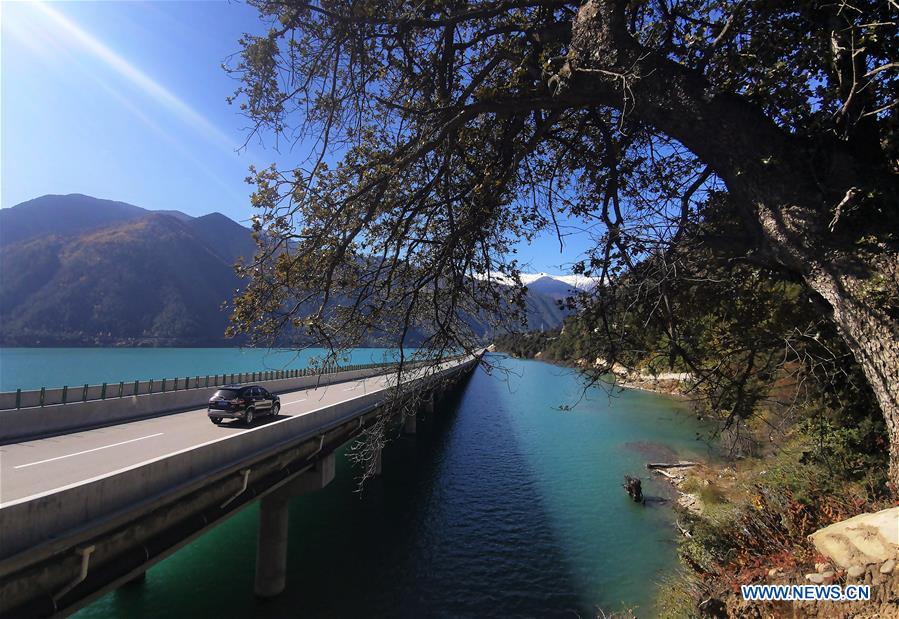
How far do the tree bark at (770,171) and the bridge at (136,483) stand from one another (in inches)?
152

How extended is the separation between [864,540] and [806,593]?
2.69 feet

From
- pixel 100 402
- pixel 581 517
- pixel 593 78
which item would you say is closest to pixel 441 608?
pixel 581 517

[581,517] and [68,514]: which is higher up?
[68,514]

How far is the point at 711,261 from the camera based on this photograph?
5461 millimetres

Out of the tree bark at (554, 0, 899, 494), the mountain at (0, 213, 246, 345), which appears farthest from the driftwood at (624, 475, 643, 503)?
the mountain at (0, 213, 246, 345)

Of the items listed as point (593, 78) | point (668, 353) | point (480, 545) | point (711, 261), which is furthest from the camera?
point (480, 545)

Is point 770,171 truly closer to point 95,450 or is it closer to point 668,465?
point 95,450

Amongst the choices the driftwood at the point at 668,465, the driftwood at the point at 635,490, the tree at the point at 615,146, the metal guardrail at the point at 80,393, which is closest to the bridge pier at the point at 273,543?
the metal guardrail at the point at 80,393

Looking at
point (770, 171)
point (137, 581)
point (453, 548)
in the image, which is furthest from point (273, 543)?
point (770, 171)

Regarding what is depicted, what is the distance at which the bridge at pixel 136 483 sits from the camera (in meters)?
6.42

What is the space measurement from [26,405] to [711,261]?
2267 cm

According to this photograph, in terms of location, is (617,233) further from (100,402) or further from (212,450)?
(100,402)

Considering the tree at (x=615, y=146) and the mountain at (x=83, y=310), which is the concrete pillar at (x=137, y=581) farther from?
the mountain at (x=83, y=310)

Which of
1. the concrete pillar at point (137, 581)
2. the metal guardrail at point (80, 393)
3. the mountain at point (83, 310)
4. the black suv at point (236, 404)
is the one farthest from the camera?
the mountain at point (83, 310)
